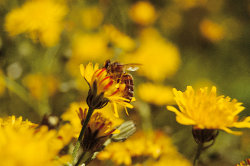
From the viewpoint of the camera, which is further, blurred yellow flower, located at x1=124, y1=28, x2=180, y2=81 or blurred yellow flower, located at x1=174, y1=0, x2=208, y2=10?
blurred yellow flower, located at x1=174, y1=0, x2=208, y2=10

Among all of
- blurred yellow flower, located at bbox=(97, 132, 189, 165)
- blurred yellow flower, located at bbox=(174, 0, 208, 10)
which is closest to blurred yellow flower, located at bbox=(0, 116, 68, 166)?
blurred yellow flower, located at bbox=(97, 132, 189, 165)

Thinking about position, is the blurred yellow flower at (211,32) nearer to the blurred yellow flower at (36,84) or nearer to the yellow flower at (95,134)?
the blurred yellow flower at (36,84)

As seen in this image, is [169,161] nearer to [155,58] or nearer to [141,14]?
[155,58]

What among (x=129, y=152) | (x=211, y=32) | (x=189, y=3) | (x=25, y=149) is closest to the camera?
(x=25, y=149)

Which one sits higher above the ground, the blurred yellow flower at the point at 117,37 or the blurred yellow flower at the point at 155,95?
the blurred yellow flower at the point at 117,37

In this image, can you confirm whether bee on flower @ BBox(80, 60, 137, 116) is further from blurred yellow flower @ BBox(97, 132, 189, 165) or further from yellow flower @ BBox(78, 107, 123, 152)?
blurred yellow flower @ BBox(97, 132, 189, 165)

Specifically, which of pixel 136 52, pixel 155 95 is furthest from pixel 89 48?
pixel 155 95

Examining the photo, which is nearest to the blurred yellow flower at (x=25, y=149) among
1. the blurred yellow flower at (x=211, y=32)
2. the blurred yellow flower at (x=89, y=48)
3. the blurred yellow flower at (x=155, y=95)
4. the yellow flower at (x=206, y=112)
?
the yellow flower at (x=206, y=112)
